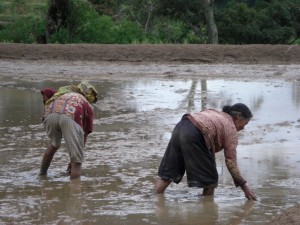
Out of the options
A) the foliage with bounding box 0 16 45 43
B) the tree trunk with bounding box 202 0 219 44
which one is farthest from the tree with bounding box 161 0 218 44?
the foliage with bounding box 0 16 45 43

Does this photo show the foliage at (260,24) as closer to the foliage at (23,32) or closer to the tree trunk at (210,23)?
the tree trunk at (210,23)

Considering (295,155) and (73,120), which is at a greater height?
(73,120)

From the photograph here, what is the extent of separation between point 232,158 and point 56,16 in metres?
20.6

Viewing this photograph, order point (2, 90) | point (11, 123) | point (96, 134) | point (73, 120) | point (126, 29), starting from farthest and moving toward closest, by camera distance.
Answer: point (126, 29), point (2, 90), point (11, 123), point (96, 134), point (73, 120)

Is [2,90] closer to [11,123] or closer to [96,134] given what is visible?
[11,123]

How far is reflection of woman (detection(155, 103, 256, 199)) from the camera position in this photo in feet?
23.5

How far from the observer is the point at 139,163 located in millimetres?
9305

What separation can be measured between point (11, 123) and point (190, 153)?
5.44 metres

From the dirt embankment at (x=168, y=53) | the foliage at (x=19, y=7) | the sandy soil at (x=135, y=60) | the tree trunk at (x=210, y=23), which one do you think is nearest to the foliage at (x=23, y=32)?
the sandy soil at (x=135, y=60)

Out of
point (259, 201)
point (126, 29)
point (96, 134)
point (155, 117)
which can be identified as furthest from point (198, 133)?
point (126, 29)

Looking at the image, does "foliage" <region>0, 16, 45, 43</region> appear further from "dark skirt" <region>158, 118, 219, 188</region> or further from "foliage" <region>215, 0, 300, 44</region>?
"dark skirt" <region>158, 118, 219, 188</region>

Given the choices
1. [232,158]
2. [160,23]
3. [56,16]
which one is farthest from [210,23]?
[232,158]

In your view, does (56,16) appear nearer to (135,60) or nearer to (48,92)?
(135,60)

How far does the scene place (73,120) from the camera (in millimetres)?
8203
